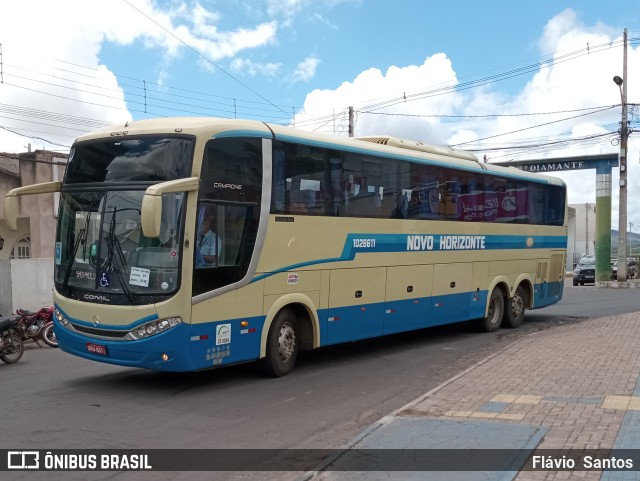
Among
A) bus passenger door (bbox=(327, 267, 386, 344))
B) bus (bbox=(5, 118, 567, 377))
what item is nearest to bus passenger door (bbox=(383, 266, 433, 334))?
bus (bbox=(5, 118, 567, 377))

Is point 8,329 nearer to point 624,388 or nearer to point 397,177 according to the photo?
point 397,177

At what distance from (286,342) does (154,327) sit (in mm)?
2382

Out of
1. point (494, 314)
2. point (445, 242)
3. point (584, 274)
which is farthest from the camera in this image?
point (584, 274)

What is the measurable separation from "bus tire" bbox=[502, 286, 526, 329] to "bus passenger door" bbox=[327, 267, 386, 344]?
5.55m

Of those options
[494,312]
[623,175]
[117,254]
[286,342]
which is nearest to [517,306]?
[494,312]

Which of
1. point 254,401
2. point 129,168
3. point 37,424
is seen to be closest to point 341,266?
point 254,401

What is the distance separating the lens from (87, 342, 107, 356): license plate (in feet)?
27.1

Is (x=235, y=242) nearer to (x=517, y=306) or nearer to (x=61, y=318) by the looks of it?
(x=61, y=318)

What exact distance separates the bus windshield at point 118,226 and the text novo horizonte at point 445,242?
535 cm

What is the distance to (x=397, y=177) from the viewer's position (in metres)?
11.8

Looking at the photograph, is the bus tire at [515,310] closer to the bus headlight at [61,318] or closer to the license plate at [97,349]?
the license plate at [97,349]

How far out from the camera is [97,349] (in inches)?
328

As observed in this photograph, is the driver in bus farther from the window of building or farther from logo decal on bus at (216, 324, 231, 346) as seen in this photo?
the window of building

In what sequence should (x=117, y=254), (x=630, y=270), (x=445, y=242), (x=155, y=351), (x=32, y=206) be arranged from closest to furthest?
(x=155, y=351)
(x=117, y=254)
(x=445, y=242)
(x=32, y=206)
(x=630, y=270)
